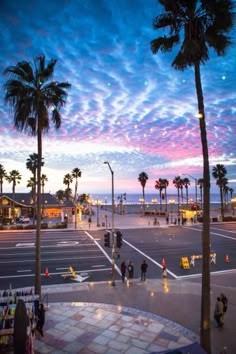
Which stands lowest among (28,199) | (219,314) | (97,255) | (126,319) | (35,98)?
(97,255)

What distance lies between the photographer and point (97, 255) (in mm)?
28922

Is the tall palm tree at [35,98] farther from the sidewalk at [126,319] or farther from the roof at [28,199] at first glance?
the roof at [28,199]

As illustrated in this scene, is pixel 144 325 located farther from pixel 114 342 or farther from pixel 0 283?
pixel 0 283

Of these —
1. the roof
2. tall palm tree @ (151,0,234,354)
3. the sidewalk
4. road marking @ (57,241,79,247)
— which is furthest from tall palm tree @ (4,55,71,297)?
the roof

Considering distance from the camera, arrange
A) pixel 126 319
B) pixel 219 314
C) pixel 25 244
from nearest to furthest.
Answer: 1. pixel 219 314
2. pixel 126 319
3. pixel 25 244

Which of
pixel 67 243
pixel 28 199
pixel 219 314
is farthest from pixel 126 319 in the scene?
pixel 28 199

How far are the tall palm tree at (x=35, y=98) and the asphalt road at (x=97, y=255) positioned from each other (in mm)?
8069

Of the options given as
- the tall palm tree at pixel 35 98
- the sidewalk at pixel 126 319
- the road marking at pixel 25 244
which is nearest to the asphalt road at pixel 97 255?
the road marking at pixel 25 244

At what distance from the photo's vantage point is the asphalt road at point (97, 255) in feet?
71.8

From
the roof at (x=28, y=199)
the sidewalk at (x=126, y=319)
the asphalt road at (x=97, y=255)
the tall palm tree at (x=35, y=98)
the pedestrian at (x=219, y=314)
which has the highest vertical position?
the tall palm tree at (x=35, y=98)

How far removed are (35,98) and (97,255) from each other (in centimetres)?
1858

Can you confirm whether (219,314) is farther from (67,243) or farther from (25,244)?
(25,244)

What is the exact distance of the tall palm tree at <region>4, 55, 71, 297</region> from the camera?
14984 millimetres

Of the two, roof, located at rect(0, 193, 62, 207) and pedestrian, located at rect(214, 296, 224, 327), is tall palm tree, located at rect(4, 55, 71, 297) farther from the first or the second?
roof, located at rect(0, 193, 62, 207)
